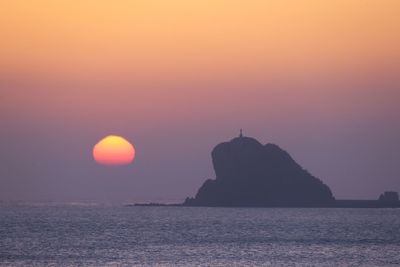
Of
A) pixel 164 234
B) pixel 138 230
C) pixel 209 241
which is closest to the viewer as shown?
pixel 209 241

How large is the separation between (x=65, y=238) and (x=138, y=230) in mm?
26783

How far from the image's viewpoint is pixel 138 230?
148 meters

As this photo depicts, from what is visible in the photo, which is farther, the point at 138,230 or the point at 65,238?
the point at 138,230

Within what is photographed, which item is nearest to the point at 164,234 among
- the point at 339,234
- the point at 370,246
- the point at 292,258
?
the point at 339,234

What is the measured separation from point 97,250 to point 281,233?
46191 millimetres

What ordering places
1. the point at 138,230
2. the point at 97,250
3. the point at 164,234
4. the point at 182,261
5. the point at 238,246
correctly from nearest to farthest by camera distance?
the point at 182,261 < the point at 97,250 < the point at 238,246 < the point at 164,234 < the point at 138,230

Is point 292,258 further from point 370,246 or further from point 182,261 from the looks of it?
point 370,246

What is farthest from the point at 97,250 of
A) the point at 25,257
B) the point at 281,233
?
the point at 281,233

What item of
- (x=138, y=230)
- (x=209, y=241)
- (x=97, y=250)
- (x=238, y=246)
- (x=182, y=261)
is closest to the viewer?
(x=182, y=261)

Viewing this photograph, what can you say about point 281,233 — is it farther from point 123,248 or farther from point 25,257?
point 25,257

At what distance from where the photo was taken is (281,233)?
142 m

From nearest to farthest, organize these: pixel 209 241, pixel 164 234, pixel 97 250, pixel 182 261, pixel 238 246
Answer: pixel 182 261 → pixel 97 250 → pixel 238 246 → pixel 209 241 → pixel 164 234

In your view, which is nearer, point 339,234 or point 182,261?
point 182,261

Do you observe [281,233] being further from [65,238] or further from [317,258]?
[317,258]
